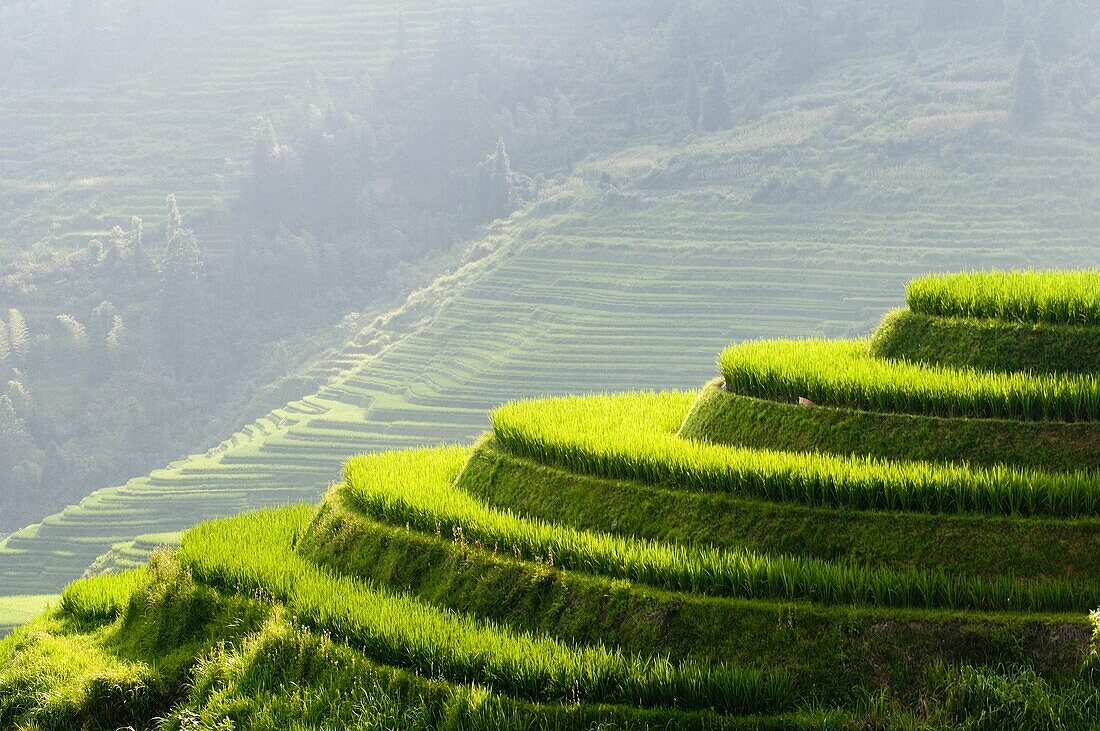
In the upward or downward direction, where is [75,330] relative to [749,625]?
downward

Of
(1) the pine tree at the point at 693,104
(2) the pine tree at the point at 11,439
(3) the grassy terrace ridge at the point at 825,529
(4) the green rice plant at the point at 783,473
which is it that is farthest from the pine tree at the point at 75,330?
(3) the grassy terrace ridge at the point at 825,529

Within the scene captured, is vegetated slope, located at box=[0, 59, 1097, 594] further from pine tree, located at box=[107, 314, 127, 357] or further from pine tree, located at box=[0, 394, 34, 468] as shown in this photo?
pine tree, located at box=[107, 314, 127, 357]

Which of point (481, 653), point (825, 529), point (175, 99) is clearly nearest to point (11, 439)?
point (175, 99)

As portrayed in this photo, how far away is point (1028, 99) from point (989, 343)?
129 metres

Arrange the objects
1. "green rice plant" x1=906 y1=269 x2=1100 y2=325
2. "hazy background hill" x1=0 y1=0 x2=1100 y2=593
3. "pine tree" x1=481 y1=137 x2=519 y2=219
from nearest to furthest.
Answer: "green rice plant" x1=906 y1=269 x2=1100 y2=325
"hazy background hill" x1=0 y1=0 x2=1100 y2=593
"pine tree" x1=481 y1=137 x2=519 y2=219

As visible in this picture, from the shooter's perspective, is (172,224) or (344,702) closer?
(344,702)

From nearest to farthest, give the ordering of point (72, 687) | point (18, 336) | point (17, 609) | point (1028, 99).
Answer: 1. point (72, 687)
2. point (17, 609)
3. point (18, 336)
4. point (1028, 99)

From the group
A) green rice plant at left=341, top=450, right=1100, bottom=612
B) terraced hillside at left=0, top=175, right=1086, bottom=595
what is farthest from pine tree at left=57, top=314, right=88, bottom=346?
green rice plant at left=341, top=450, right=1100, bottom=612

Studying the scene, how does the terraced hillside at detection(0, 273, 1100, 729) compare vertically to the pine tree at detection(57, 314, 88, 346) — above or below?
above

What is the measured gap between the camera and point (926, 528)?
9.80 metres

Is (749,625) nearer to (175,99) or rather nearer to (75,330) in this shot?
(75,330)

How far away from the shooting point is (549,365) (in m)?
93.4

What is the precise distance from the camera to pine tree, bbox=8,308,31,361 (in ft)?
371

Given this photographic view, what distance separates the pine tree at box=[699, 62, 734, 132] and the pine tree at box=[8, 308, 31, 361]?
7846 centimetres
